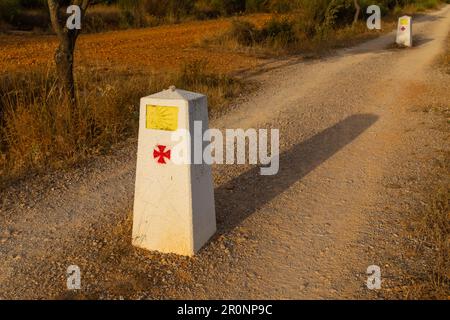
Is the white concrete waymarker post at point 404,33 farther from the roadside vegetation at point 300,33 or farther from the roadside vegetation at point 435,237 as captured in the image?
the roadside vegetation at point 435,237

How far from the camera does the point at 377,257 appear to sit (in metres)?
3.71

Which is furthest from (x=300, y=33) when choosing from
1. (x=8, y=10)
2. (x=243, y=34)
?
(x=8, y=10)

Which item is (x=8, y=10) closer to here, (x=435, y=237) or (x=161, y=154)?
(x=161, y=154)

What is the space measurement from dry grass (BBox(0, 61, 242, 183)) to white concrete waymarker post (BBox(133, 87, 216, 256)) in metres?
2.06

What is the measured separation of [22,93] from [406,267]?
5.12m

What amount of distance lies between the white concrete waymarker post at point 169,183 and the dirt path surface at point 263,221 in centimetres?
15

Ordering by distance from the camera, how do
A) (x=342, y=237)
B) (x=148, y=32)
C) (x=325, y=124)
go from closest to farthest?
(x=342, y=237) < (x=325, y=124) < (x=148, y=32)

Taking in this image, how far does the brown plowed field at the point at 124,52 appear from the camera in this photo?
11.1 metres

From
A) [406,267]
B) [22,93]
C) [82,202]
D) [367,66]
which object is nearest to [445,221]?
[406,267]

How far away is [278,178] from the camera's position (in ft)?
17.3

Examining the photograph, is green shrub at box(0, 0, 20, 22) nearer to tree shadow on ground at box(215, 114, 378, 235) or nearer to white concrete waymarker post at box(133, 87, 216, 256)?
tree shadow on ground at box(215, 114, 378, 235)

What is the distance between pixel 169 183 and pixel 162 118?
48 cm

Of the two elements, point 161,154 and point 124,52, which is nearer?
point 161,154

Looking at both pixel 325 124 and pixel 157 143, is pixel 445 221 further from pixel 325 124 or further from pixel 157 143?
pixel 325 124
